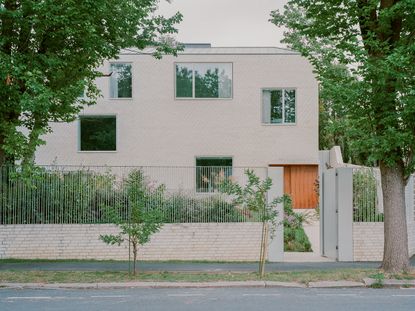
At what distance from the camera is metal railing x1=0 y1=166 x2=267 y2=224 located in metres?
17.3

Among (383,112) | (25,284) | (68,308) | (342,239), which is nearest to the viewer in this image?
(68,308)

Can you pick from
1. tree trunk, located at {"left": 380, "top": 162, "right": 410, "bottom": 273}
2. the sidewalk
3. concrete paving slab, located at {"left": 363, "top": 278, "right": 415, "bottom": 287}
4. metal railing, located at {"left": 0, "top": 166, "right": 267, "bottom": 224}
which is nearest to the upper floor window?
metal railing, located at {"left": 0, "top": 166, "right": 267, "bottom": 224}

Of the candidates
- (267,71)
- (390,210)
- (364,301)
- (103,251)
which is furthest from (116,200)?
(267,71)

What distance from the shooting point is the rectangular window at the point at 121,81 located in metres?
28.0

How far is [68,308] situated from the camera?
33.7 ft

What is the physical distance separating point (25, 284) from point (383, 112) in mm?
8084

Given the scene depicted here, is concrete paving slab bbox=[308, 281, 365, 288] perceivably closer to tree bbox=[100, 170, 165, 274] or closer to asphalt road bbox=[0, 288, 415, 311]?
→ asphalt road bbox=[0, 288, 415, 311]

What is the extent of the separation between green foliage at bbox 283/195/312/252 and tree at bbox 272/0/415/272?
4.94 m

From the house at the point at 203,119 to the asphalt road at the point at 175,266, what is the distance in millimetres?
11282

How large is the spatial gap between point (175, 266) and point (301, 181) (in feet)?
42.3

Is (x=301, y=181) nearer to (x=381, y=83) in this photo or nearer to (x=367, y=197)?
(x=367, y=197)

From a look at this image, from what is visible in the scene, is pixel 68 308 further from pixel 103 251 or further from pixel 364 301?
pixel 103 251

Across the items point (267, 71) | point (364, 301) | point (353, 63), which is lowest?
point (364, 301)

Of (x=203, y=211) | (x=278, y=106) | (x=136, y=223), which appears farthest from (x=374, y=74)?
(x=278, y=106)
